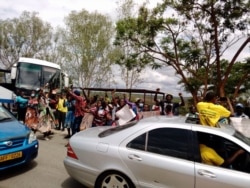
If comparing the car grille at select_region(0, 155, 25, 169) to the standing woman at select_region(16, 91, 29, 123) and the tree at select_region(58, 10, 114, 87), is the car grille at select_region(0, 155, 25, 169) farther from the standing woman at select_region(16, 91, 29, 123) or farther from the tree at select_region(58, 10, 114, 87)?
the tree at select_region(58, 10, 114, 87)

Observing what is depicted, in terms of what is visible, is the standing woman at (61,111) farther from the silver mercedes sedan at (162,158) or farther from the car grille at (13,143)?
the silver mercedes sedan at (162,158)

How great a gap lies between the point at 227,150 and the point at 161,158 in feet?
2.93

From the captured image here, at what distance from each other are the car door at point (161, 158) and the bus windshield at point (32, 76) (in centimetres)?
1268

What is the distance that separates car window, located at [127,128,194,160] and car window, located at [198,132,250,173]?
9.1 inches

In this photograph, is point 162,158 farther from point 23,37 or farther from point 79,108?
point 23,37

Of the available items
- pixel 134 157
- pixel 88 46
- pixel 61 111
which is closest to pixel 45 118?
pixel 61 111

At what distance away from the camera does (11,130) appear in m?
5.61

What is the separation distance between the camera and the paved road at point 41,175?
5035mm

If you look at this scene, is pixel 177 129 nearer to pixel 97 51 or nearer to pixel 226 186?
pixel 226 186

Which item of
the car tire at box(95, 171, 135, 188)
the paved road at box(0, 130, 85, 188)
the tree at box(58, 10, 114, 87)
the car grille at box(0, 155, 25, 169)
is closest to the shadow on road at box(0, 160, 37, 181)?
the paved road at box(0, 130, 85, 188)

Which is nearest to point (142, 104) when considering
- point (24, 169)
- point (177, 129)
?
point (24, 169)

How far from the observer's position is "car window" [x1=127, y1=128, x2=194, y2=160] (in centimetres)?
394

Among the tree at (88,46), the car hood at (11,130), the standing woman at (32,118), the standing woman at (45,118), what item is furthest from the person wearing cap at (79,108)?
the tree at (88,46)

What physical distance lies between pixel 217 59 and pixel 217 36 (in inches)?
41.6
